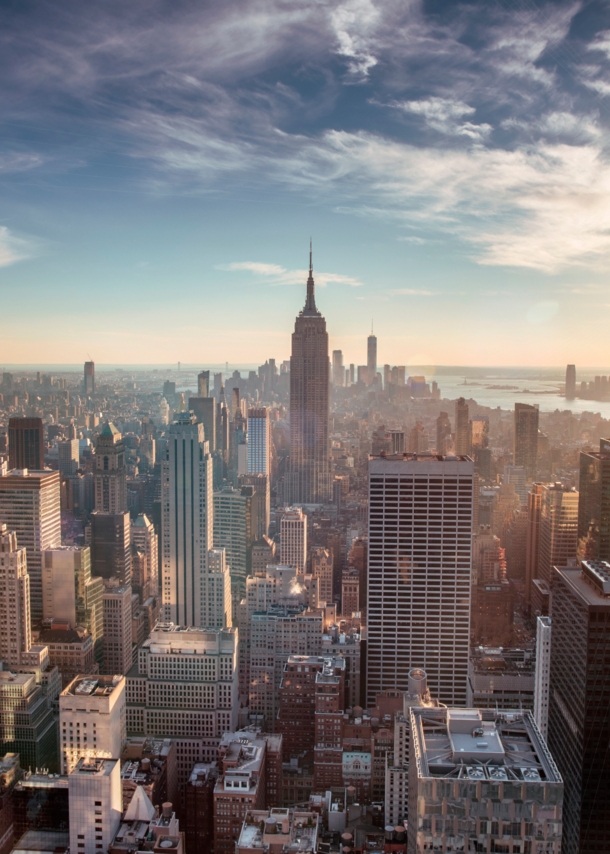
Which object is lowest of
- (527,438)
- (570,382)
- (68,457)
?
(68,457)

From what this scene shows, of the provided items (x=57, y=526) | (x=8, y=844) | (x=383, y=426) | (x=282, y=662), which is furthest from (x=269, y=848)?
(x=383, y=426)

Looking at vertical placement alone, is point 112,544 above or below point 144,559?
above

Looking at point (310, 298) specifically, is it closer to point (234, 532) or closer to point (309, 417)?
point (234, 532)

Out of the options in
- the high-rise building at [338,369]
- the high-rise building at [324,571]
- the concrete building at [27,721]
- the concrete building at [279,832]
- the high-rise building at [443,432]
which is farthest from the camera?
the high-rise building at [338,369]

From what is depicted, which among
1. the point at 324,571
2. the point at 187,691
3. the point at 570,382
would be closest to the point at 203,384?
the point at 324,571

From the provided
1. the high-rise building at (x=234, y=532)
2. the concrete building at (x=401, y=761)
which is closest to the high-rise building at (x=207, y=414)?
the high-rise building at (x=234, y=532)

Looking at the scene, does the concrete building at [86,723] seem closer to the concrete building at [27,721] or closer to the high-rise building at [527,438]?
the concrete building at [27,721]
